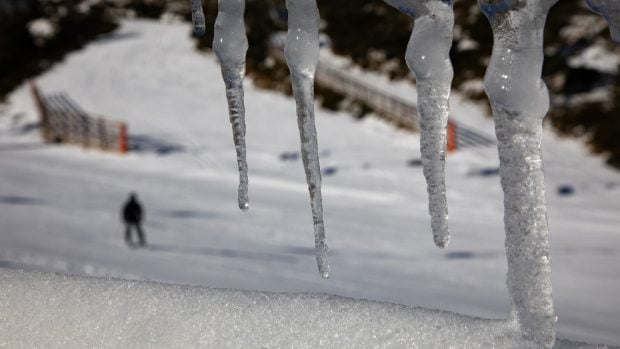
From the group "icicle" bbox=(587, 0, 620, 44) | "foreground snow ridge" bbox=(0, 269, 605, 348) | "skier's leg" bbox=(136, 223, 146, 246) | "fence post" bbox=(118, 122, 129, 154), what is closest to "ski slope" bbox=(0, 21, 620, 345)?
"skier's leg" bbox=(136, 223, 146, 246)

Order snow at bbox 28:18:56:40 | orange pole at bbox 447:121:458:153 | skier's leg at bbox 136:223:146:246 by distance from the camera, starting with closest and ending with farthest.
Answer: skier's leg at bbox 136:223:146:246
orange pole at bbox 447:121:458:153
snow at bbox 28:18:56:40

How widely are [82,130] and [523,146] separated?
2321 cm

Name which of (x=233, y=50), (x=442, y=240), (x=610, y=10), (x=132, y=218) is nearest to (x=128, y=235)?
(x=132, y=218)

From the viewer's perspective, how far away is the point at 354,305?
1.94 meters

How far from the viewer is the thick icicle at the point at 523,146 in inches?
66.6

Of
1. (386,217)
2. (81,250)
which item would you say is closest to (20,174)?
(81,250)

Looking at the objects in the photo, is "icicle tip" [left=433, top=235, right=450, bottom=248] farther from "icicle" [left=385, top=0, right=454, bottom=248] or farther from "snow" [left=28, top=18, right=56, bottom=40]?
"snow" [left=28, top=18, right=56, bottom=40]

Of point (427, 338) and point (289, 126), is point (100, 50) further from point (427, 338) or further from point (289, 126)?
point (427, 338)

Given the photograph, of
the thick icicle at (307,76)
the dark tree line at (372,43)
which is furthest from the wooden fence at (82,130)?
the thick icicle at (307,76)

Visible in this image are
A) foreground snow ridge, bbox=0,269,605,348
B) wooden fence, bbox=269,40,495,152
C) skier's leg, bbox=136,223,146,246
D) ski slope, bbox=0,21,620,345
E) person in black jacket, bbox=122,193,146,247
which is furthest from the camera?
wooden fence, bbox=269,40,495,152

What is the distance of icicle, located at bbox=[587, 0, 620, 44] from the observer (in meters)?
1.64

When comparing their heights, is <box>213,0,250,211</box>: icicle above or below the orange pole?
above

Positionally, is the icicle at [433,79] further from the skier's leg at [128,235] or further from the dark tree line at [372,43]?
the dark tree line at [372,43]

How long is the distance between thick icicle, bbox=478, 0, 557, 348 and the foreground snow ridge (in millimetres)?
87
